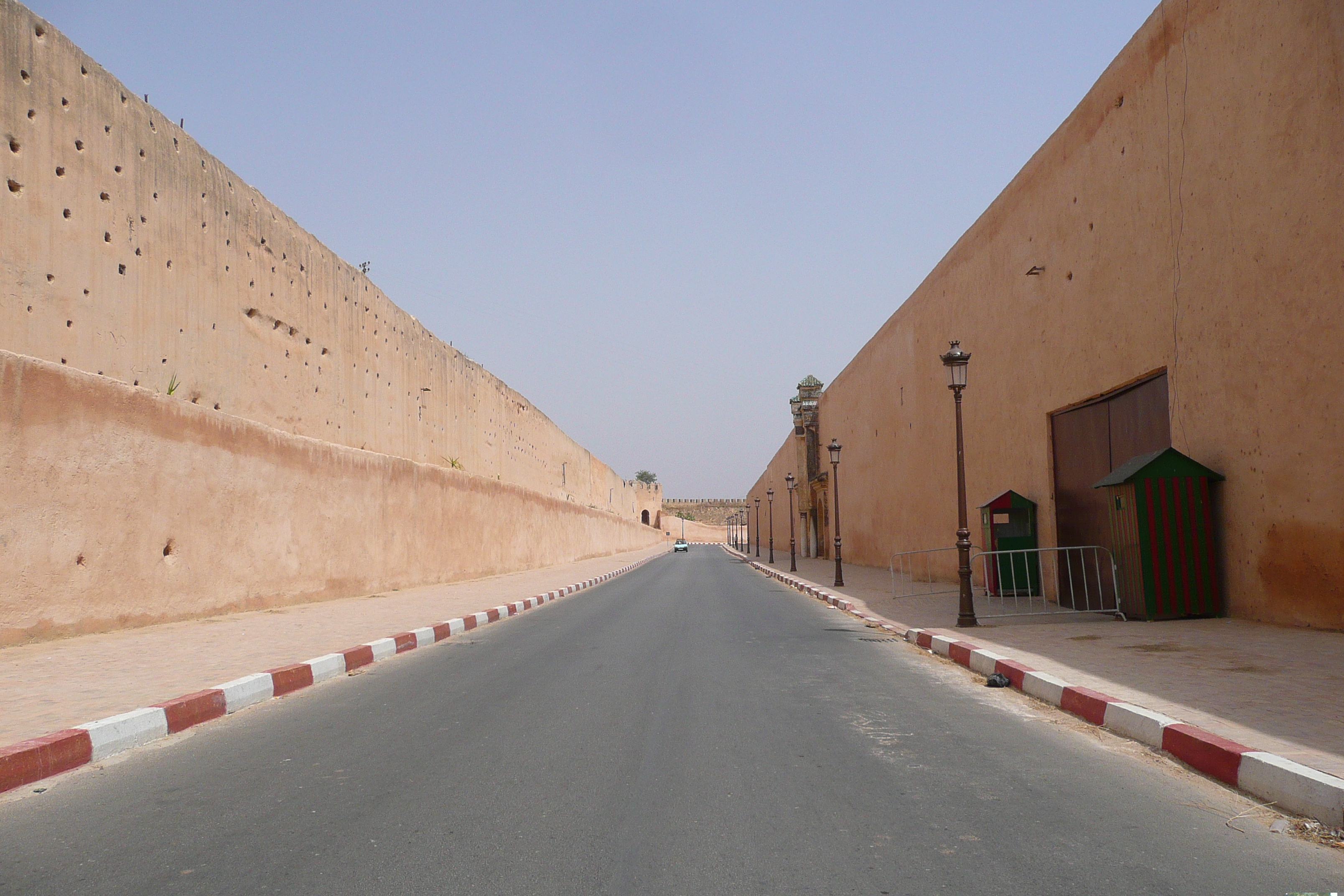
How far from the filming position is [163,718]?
19.0ft

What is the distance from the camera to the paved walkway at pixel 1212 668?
16.2ft

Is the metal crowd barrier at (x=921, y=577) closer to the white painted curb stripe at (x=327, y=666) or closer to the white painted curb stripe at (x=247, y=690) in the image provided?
the white painted curb stripe at (x=327, y=666)

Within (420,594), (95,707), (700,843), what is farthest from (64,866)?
(420,594)

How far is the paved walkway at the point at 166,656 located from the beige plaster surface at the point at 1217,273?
31.8 feet

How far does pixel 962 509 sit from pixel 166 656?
9132 millimetres

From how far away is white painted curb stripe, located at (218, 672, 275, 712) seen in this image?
21.6 ft

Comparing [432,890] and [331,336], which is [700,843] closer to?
[432,890]

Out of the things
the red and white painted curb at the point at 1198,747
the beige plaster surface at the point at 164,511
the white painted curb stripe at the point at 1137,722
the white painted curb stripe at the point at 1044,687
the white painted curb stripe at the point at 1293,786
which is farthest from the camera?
the beige plaster surface at the point at 164,511

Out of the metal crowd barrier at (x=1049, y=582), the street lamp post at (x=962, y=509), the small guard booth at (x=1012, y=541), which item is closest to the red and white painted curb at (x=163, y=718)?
the street lamp post at (x=962, y=509)

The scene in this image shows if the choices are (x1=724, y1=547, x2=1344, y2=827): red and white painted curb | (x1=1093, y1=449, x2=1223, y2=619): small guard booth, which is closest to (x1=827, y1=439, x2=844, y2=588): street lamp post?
(x1=1093, y1=449, x2=1223, y2=619): small guard booth

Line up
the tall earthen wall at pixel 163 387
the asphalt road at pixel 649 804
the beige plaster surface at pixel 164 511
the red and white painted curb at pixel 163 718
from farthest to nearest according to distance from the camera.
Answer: the tall earthen wall at pixel 163 387 < the beige plaster surface at pixel 164 511 < the red and white painted curb at pixel 163 718 < the asphalt road at pixel 649 804

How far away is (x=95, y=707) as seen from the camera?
19.2ft

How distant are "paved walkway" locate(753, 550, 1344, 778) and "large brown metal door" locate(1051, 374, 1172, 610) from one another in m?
1.96

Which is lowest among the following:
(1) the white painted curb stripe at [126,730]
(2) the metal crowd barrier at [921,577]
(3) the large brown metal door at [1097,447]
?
(1) the white painted curb stripe at [126,730]
